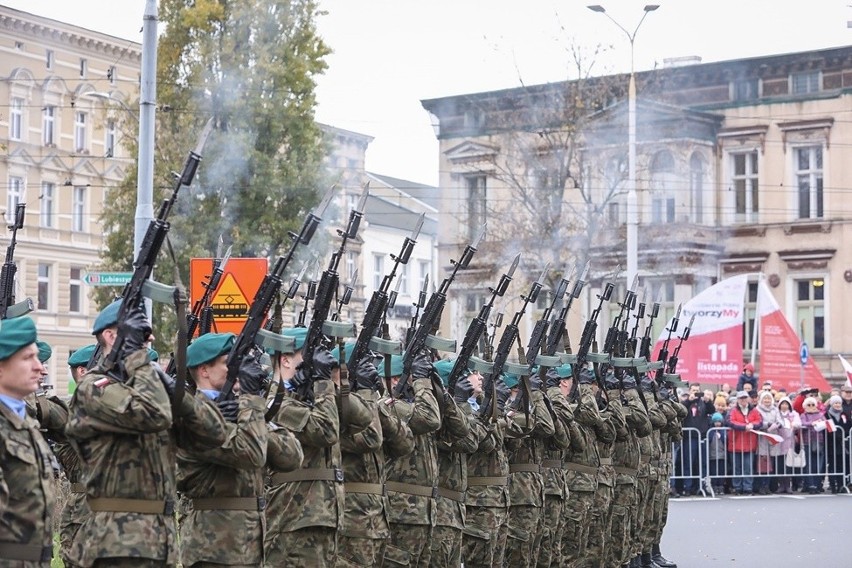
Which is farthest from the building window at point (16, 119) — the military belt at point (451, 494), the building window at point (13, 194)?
the military belt at point (451, 494)

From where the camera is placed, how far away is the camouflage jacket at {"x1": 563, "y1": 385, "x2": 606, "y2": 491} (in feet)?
41.9

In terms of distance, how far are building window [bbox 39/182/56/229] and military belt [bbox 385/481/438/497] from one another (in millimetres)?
40082

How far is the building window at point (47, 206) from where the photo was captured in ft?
157

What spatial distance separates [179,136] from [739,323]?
10.8 m

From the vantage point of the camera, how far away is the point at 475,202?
139ft

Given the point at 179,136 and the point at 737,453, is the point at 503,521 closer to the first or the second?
the point at 737,453

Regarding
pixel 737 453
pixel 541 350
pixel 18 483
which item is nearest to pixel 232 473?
pixel 18 483

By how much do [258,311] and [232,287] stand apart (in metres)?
6.08

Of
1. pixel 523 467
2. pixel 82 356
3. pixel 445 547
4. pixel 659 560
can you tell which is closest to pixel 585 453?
pixel 523 467

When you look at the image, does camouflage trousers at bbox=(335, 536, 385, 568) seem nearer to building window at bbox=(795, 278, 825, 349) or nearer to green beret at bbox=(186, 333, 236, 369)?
green beret at bbox=(186, 333, 236, 369)

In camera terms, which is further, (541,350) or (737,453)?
(737,453)

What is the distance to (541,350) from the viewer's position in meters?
13.2

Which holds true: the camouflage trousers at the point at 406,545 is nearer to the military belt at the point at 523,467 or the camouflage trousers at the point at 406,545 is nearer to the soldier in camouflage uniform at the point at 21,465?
the military belt at the point at 523,467

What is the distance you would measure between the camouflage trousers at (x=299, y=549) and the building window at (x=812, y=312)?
1287 inches
